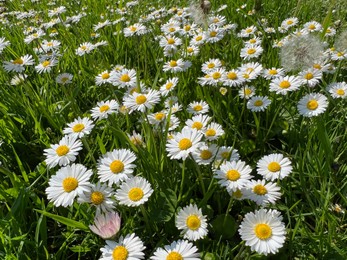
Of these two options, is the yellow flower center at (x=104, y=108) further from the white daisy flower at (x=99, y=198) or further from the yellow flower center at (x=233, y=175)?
the yellow flower center at (x=233, y=175)

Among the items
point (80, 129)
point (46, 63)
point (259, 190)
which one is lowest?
point (259, 190)

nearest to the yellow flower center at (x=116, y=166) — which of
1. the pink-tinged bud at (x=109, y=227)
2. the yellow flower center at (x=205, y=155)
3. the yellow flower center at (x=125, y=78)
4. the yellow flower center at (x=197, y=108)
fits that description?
the pink-tinged bud at (x=109, y=227)

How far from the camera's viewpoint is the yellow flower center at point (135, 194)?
51.3 inches

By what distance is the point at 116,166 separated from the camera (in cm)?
139

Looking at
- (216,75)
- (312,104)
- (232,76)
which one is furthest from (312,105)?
(216,75)

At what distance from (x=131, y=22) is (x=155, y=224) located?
8.46ft

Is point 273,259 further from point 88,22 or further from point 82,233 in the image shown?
point 88,22

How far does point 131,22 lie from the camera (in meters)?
3.55

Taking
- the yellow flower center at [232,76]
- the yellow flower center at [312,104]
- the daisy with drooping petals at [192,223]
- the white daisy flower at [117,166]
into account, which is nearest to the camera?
the daisy with drooping petals at [192,223]

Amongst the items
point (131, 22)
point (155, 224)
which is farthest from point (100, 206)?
point (131, 22)

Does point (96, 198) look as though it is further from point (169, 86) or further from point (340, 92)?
point (340, 92)

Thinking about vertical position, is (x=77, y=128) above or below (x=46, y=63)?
below

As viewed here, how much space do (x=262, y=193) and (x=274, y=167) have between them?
0.15 metres

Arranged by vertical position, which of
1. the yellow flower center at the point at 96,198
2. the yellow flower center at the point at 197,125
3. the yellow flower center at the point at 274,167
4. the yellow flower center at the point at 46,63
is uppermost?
the yellow flower center at the point at 46,63
